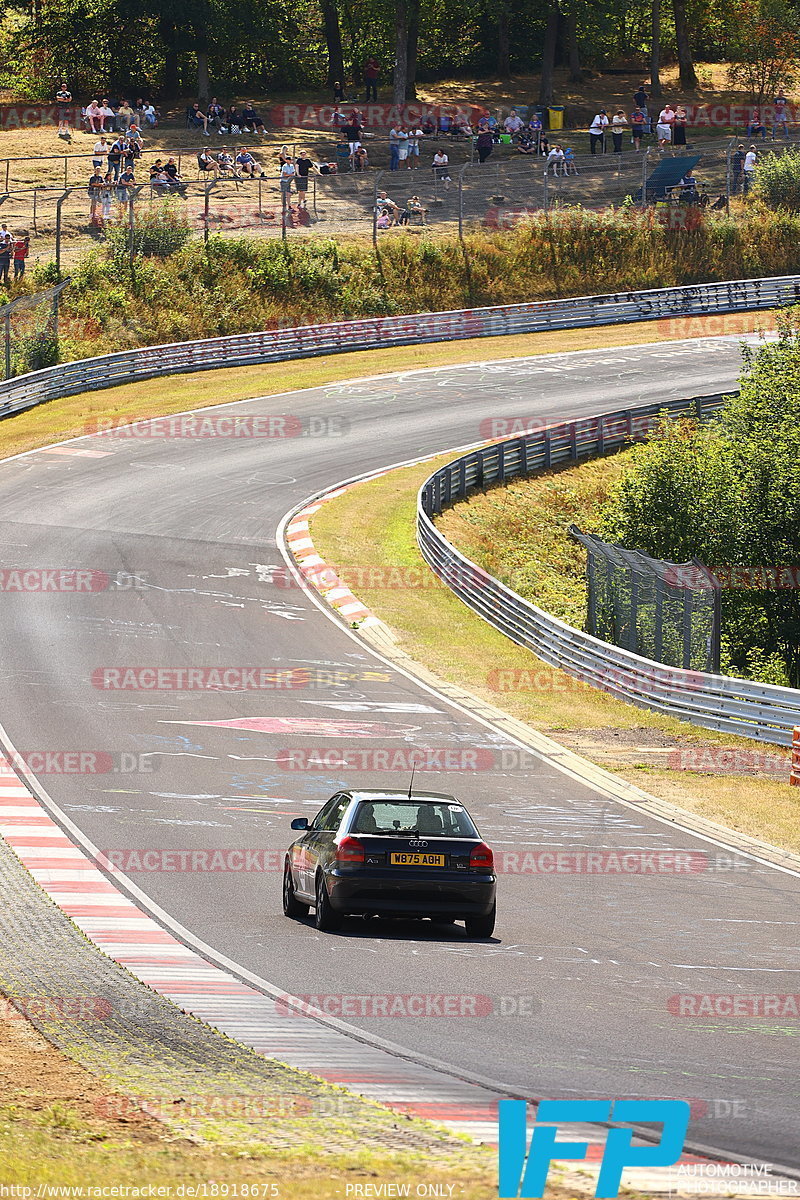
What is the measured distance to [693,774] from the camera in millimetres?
21625

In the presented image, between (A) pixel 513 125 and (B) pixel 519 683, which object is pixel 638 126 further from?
(B) pixel 519 683

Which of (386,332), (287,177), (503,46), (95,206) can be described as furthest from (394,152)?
(503,46)

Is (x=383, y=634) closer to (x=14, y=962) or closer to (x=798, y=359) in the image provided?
(x=798, y=359)

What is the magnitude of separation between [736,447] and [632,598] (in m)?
8.83

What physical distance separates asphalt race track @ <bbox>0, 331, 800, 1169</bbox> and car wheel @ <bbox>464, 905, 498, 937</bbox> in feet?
0.49

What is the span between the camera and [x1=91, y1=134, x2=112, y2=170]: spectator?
2401 inches

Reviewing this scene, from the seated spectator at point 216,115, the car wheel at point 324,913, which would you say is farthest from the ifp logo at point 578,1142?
the seated spectator at point 216,115

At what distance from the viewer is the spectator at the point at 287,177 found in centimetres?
5988

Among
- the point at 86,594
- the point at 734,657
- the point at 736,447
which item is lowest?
the point at 734,657

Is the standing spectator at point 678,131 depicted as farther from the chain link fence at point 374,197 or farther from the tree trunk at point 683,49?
the tree trunk at point 683,49

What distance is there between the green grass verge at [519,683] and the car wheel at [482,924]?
19.9 feet

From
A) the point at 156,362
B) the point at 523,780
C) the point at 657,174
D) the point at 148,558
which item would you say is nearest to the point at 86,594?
the point at 148,558

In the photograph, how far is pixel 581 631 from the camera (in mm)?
29969

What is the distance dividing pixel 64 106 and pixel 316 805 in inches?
2676
